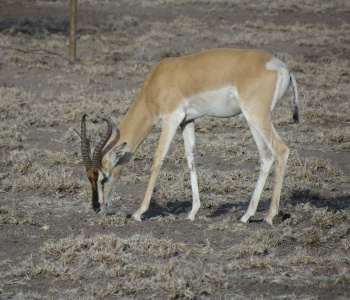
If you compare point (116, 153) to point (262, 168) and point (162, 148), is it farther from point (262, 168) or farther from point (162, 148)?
point (262, 168)

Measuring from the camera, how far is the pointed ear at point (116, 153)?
7027mm

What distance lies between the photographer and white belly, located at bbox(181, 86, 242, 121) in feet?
23.4

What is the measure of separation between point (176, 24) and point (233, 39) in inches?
152

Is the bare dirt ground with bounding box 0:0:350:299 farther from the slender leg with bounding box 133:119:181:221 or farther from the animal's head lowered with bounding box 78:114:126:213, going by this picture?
the animal's head lowered with bounding box 78:114:126:213

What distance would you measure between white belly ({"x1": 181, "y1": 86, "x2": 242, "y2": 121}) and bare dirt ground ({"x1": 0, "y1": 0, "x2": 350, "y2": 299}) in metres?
1.35

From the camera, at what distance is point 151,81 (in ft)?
24.4

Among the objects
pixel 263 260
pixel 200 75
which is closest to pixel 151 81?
pixel 200 75

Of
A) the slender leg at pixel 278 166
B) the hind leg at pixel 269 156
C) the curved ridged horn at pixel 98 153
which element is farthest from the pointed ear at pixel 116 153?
the slender leg at pixel 278 166

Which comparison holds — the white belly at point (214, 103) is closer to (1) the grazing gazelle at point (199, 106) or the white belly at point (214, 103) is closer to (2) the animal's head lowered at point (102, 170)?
(1) the grazing gazelle at point (199, 106)

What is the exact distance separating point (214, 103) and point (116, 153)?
1.38 m

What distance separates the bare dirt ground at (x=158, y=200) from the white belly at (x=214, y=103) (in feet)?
4.41

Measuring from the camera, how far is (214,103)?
23.6 feet

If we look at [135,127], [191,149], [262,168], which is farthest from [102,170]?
[262,168]

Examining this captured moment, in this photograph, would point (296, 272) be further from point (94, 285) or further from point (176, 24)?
point (176, 24)
